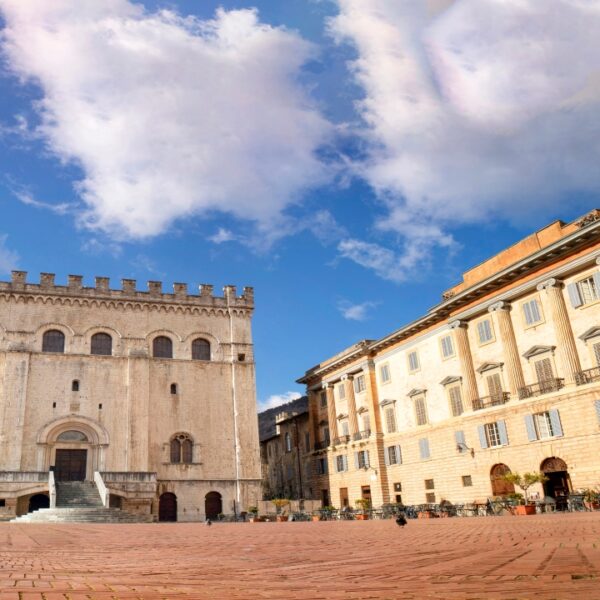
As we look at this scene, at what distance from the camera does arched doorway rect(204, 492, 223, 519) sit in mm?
41094

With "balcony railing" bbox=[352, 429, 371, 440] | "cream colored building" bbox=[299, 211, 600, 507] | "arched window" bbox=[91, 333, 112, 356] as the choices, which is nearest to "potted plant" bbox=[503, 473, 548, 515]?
"cream colored building" bbox=[299, 211, 600, 507]

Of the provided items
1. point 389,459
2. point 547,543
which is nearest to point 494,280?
point 389,459

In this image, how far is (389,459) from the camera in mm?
39219

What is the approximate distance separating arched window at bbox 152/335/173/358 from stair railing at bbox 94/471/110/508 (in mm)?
9775

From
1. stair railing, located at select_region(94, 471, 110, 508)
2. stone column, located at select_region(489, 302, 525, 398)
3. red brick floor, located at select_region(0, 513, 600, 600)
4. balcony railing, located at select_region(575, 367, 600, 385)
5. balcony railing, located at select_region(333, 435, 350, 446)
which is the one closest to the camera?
red brick floor, located at select_region(0, 513, 600, 600)

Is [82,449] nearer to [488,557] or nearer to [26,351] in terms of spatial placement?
[26,351]

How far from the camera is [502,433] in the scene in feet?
98.0

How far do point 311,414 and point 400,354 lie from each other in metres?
12.4

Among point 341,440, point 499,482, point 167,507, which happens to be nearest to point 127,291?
point 167,507

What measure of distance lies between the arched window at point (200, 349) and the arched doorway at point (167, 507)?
393 inches

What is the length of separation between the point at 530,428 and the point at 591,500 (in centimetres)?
554

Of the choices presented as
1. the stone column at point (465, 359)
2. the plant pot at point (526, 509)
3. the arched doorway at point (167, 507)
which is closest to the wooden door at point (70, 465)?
the arched doorway at point (167, 507)

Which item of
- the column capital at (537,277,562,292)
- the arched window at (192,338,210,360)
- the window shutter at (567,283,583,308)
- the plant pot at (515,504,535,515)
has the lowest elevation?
the plant pot at (515,504,535,515)

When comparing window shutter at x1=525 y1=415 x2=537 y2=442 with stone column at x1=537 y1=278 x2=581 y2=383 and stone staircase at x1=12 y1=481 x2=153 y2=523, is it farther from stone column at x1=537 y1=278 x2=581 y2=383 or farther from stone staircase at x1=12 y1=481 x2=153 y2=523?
stone staircase at x1=12 y1=481 x2=153 y2=523
